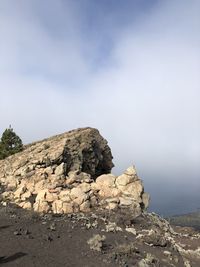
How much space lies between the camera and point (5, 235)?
2416cm

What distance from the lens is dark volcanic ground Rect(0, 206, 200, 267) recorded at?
22109 mm

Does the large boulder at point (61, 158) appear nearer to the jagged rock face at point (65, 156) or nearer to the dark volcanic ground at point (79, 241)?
the jagged rock face at point (65, 156)

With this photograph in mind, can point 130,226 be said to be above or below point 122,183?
below

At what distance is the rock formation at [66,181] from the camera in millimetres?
31203

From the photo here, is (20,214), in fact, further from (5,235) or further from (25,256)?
(25,256)

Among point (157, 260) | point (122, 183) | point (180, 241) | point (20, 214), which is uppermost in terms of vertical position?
point (122, 183)

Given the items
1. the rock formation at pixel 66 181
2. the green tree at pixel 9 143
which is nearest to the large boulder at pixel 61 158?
the rock formation at pixel 66 181

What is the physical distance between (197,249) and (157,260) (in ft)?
27.1

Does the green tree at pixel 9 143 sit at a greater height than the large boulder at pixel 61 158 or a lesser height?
greater

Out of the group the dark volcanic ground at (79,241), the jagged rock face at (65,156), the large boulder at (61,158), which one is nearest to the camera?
the dark volcanic ground at (79,241)

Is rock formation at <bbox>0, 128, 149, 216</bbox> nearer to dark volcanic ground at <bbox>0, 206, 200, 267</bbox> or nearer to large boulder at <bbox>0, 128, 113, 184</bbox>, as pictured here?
large boulder at <bbox>0, 128, 113, 184</bbox>

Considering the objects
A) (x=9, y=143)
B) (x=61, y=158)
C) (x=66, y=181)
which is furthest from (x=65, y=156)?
(x=9, y=143)

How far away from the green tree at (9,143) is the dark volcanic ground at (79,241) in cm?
1385

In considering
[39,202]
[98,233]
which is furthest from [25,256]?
[39,202]
